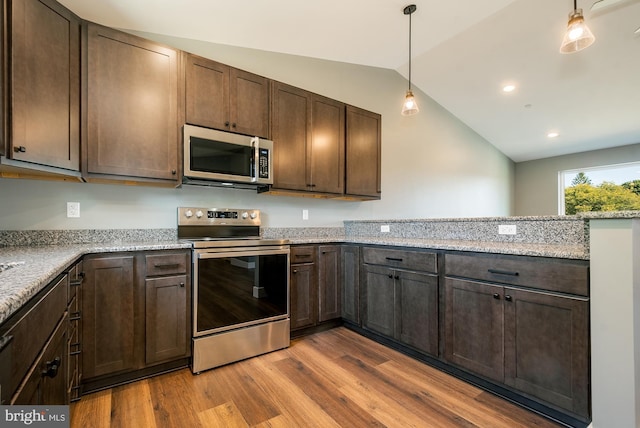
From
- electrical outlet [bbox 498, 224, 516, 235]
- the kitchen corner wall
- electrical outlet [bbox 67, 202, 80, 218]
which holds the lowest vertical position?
electrical outlet [bbox 498, 224, 516, 235]

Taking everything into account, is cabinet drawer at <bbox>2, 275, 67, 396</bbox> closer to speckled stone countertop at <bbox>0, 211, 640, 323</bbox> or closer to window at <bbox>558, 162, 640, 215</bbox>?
speckled stone countertop at <bbox>0, 211, 640, 323</bbox>

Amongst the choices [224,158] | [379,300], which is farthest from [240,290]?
[379,300]

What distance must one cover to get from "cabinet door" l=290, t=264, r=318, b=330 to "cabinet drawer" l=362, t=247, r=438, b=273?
1.80ft

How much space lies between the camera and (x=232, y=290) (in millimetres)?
2271

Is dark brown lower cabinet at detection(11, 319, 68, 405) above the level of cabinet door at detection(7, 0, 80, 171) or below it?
below

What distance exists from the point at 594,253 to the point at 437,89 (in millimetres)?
3787

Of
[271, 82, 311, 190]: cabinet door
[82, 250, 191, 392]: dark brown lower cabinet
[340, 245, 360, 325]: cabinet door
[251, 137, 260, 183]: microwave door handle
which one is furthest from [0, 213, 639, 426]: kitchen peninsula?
[271, 82, 311, 190]: cabinet door

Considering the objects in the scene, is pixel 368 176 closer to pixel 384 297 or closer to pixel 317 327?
pixel 384 297

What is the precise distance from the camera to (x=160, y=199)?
249cm

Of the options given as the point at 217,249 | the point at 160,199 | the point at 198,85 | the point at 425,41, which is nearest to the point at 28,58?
the point at 198,85

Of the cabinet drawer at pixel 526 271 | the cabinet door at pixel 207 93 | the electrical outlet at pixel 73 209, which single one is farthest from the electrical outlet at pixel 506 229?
the electrical outlet at pixel 73 209

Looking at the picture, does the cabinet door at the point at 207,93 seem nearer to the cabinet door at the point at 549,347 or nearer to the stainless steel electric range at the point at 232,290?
the stainless steel electric range at the point at 232,290

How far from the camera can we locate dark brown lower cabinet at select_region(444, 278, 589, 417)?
1499 millimetres

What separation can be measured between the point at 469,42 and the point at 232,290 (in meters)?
3.72
